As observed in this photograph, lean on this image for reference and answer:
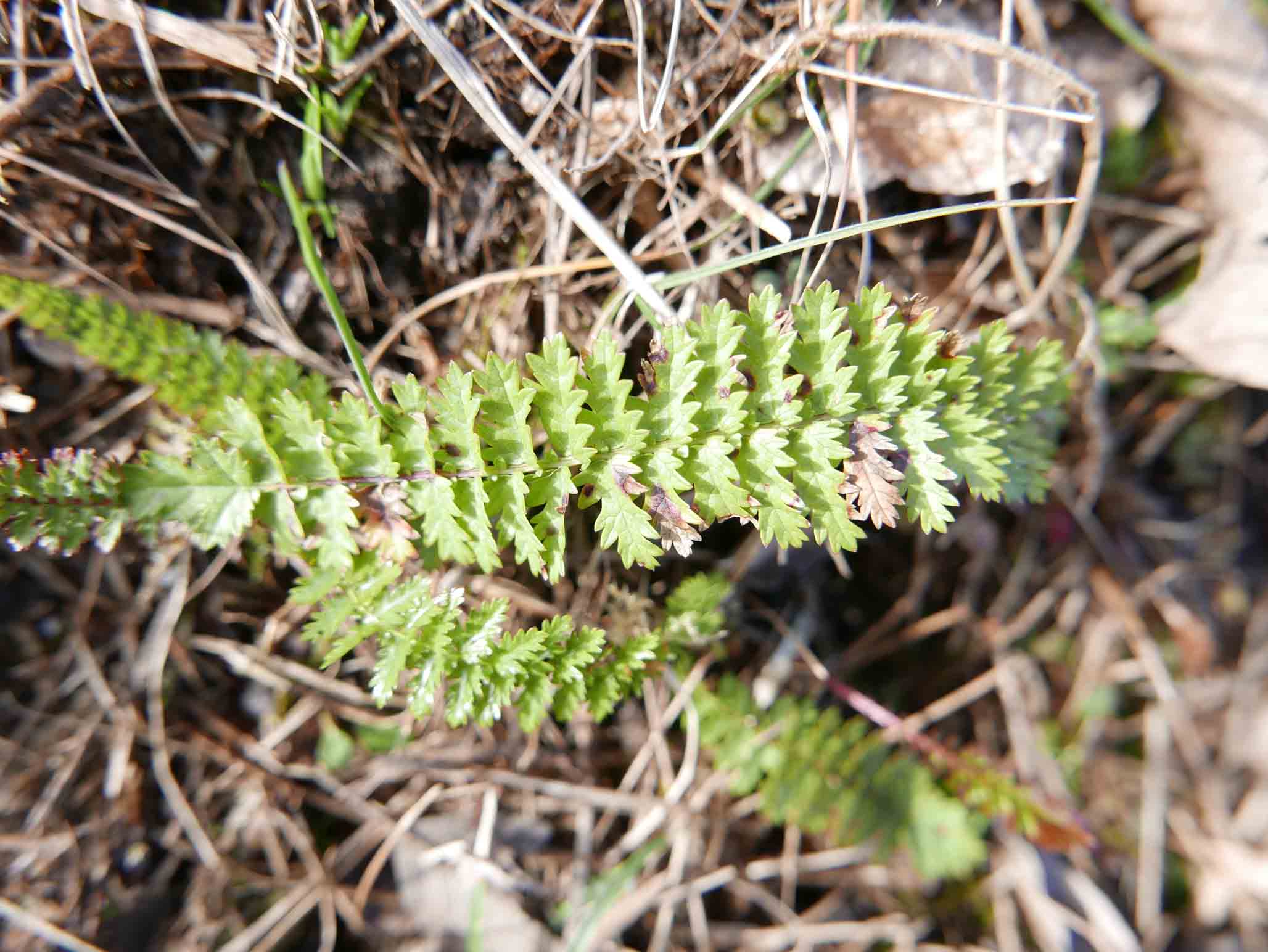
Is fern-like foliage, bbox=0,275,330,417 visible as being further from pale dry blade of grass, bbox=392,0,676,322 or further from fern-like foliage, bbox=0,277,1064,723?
pale dry blade of grass, bbox=392,0,676,322

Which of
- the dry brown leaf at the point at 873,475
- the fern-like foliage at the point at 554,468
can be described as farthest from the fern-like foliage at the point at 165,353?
the dry brown leaf at the point at 873,475

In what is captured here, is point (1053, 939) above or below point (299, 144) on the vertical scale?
below

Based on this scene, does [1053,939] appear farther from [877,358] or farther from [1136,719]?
[877,358]

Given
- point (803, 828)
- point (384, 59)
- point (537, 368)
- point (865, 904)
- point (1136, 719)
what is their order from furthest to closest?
point (1136, 719) < point (865, 904) < point (803, 828) < point (384, 59) < point (537, 368)

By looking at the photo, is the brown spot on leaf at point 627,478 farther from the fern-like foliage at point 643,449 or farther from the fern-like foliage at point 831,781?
the fern-like foliage at point 831,781

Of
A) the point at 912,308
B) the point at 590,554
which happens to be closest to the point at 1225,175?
the point at 912,308

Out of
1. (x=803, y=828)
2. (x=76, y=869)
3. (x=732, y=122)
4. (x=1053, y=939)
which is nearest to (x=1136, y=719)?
(x=1053, y=939)

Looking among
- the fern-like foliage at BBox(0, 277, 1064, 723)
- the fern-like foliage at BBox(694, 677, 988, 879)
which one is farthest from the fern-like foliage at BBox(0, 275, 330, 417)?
the fern-like foliage at BBox(694, 677, 988, 879)
